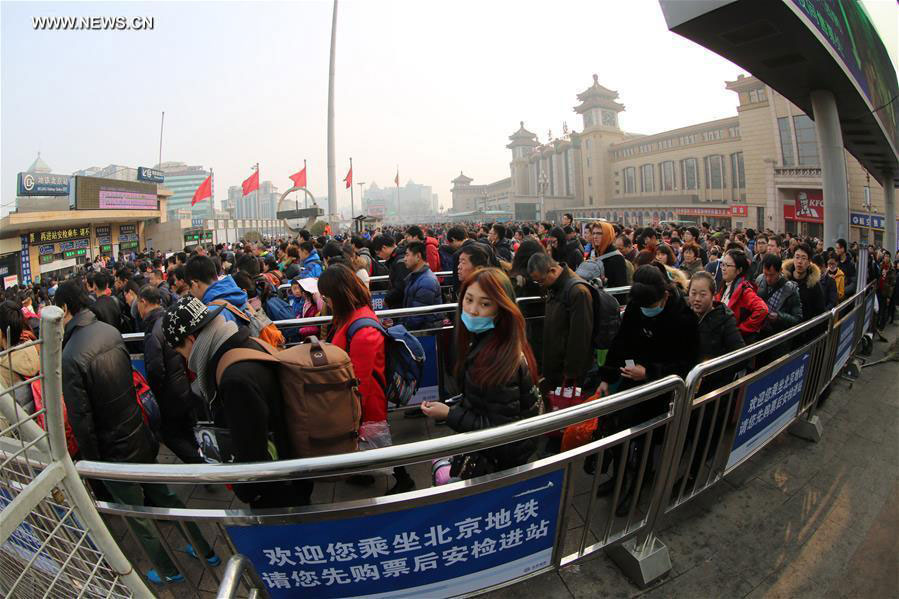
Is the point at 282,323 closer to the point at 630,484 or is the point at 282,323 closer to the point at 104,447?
the point at 104,447

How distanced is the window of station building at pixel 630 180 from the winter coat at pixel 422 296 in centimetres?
6881

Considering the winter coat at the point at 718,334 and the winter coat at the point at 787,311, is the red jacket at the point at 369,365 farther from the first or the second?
the winter coat at the point at 787,311

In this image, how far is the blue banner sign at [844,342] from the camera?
154 inches

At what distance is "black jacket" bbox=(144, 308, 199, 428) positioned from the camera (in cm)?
284

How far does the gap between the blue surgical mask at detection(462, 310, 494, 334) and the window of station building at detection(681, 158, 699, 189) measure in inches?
2502

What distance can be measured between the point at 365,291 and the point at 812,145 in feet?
120

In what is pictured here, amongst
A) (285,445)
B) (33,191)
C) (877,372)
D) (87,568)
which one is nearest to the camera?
(87,568)

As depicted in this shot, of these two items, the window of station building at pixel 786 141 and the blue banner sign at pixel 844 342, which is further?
the window of station building at pixel 786 141

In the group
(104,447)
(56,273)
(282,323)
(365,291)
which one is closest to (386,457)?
(365,291)

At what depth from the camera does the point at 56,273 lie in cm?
1973

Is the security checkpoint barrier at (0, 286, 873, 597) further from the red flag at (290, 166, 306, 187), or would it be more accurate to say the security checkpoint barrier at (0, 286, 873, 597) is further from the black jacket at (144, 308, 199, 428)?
the red flag at (290, 166, 306, 187)

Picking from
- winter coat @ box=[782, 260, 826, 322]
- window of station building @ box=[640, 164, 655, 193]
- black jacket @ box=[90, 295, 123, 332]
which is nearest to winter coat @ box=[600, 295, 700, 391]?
winter coat @ box=[782, 260, 826, 322]

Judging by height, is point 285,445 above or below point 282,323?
below

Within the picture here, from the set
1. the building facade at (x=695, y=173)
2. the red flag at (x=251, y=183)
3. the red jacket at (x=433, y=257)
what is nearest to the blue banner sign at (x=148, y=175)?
the red flag at (x=251, y=183)
